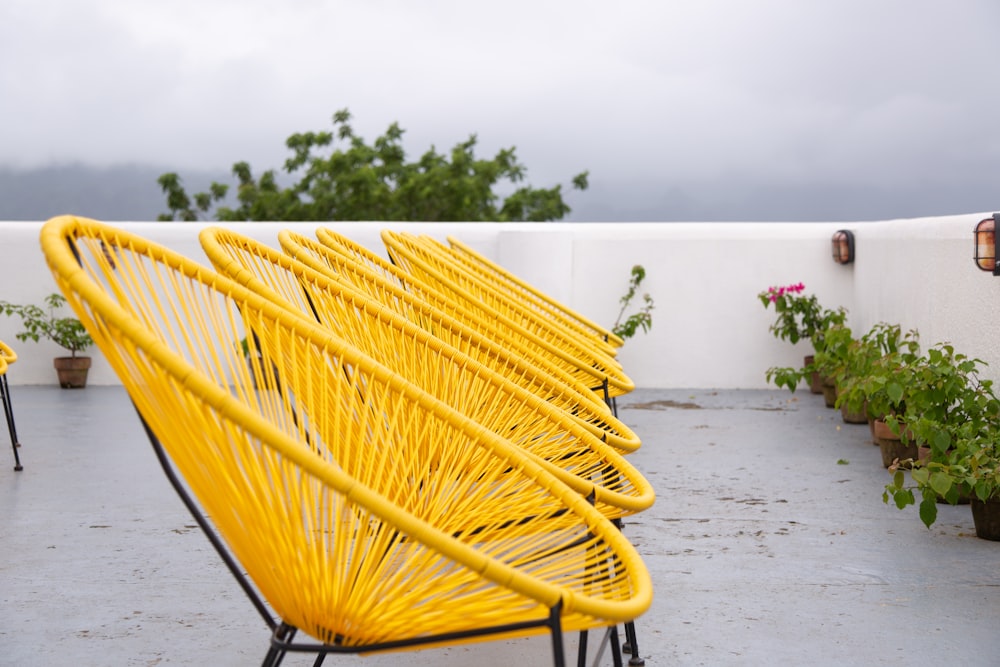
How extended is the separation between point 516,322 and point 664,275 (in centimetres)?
332

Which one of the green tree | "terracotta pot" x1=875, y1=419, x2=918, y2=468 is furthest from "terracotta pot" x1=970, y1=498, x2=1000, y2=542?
the green tree

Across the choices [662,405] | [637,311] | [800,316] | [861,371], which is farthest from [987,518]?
[637,311]

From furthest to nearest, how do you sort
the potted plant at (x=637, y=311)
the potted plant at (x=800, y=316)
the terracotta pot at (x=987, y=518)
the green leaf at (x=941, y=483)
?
the potted plant at (x=637, y=311), the potted plant at (x=800, y=316), the terracotta pot at (x=987, y=518), the green leaf at (x=941, y=483)

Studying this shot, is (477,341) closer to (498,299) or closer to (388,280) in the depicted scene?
(388,280)

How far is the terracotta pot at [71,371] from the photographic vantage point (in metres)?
6.50

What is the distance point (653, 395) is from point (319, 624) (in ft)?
16.7

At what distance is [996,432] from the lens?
114 inches

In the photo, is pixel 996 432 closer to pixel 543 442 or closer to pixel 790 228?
pixel 543 442

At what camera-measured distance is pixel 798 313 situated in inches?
246

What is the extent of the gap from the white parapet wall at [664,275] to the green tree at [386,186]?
15.1 m

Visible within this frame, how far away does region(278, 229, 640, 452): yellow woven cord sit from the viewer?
2248 millimetres

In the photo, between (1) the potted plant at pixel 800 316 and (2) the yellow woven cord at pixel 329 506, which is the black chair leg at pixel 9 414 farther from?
(1) the potted plant at pixel 800 316

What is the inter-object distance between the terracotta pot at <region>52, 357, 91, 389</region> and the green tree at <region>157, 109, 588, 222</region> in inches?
604

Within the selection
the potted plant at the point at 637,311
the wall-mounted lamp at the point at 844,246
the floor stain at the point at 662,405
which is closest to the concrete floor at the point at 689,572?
the floor stain at the point at 662,405
